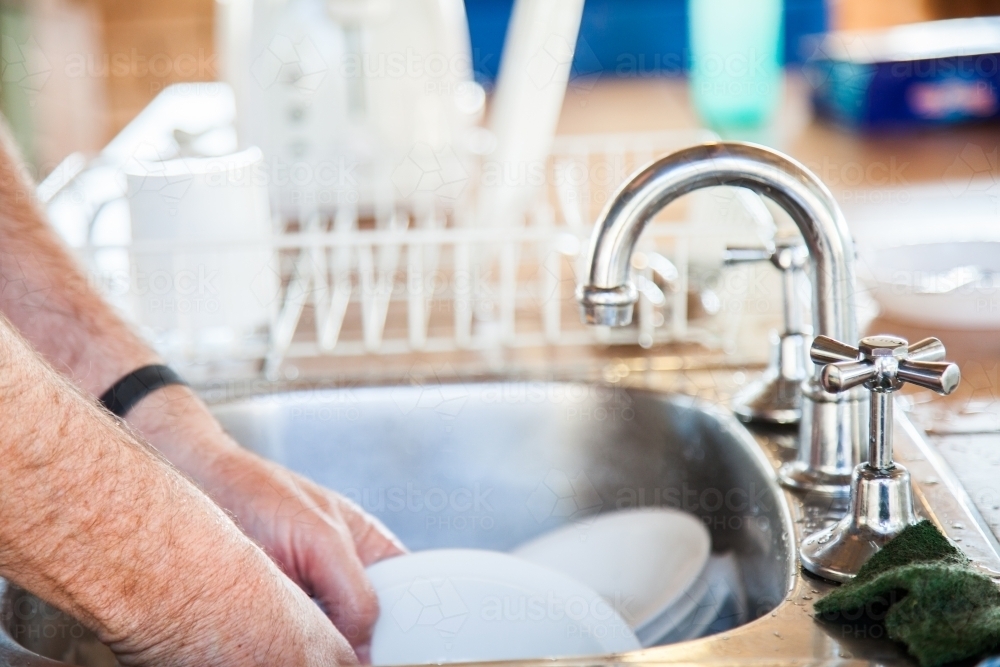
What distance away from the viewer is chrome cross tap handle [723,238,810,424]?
2.24 feet

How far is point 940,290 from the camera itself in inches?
34.2

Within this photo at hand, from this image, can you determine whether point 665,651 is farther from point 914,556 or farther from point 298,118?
point 298,118

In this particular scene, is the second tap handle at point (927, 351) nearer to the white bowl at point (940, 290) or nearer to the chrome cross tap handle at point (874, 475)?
the chrome cross tap handle at point (874, 475)

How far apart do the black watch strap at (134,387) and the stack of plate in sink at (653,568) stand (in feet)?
0.91

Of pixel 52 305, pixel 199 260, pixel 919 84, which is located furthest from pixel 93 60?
pixel 919 84

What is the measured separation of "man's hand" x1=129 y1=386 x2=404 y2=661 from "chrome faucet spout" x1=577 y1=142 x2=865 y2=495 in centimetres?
20

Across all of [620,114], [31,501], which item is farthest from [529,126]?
[620,114]

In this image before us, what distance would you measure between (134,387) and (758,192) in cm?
38

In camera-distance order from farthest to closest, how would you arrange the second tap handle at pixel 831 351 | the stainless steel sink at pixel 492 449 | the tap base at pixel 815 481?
the stainless steel sink at pixel 492 449, the tap base at pixel 815 481, the second tap handle at pixel 831 351

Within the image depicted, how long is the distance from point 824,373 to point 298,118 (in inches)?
30.4

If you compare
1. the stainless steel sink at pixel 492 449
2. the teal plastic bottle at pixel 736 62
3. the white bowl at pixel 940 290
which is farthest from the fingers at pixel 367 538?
the teal plastic bottle at pixel 736 62

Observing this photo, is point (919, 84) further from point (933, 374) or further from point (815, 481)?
point (933, 374)

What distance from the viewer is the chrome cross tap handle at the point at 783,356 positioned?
68 cm

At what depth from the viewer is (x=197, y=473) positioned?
2.12 ft
